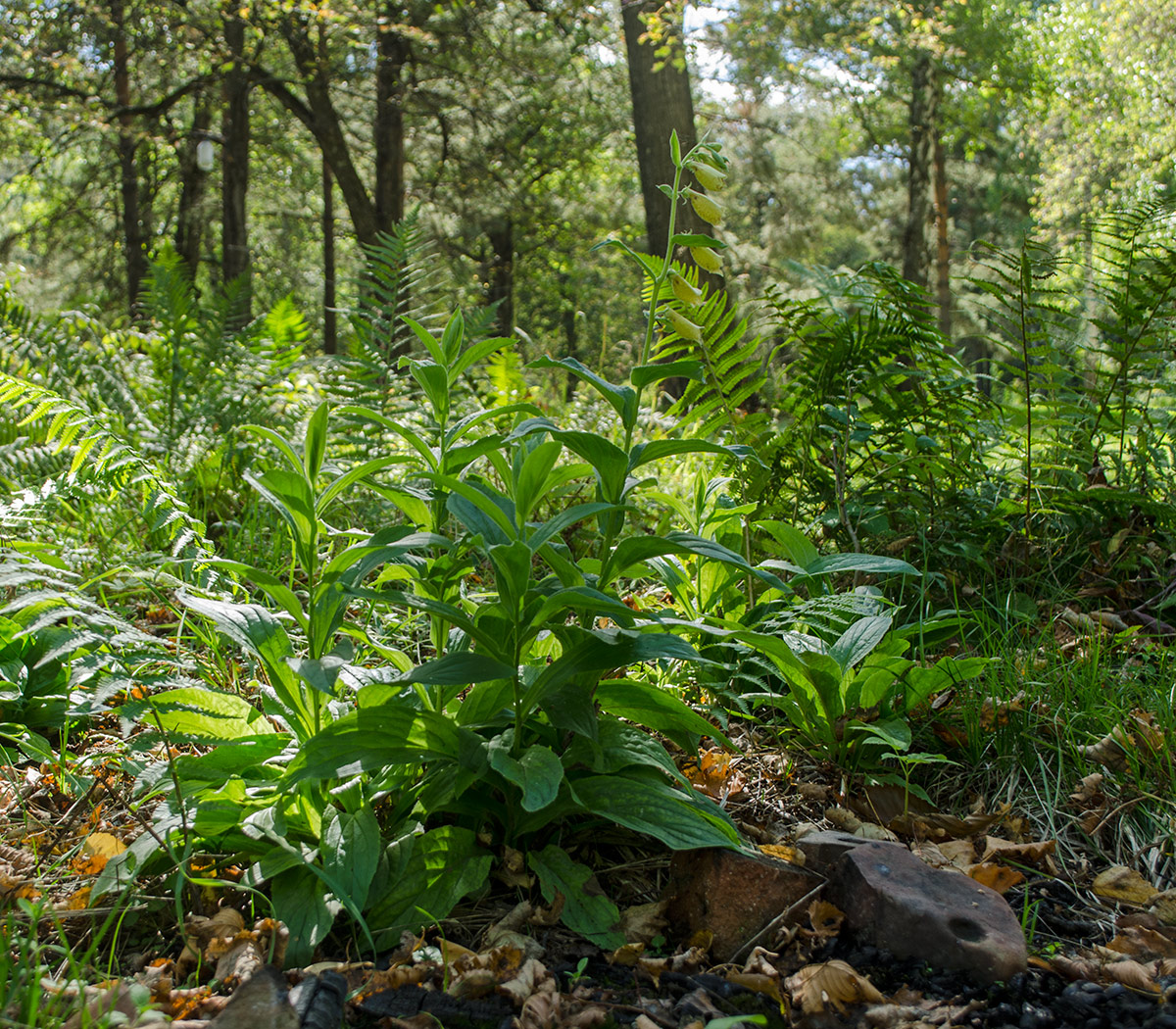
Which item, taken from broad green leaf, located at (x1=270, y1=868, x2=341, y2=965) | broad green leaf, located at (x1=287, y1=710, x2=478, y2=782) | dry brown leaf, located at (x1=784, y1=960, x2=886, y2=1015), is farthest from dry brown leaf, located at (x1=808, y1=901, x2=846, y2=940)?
broad green leaf, located at (x1=270, y1=868, x2=341, y2=965)

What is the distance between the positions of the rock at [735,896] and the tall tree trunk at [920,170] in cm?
1326

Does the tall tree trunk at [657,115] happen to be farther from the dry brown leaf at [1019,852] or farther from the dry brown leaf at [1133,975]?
the dry brown leaf at [1133,975]

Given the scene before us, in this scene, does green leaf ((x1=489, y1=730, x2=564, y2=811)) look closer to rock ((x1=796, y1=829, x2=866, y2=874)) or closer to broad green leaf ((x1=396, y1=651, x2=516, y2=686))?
broad green leaf ((x1=396, y1=651, x2=516, y2=686))

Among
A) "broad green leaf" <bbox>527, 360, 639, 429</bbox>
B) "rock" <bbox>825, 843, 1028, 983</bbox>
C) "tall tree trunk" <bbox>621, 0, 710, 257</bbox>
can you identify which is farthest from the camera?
"tall tree trunk" <bbox>621, 0, 710, 257</bbox>

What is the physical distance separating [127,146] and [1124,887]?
15183 millimetres

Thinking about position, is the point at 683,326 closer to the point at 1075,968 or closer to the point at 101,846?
the point at 1075,968

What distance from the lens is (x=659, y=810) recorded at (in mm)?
1587

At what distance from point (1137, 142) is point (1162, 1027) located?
55.6ft

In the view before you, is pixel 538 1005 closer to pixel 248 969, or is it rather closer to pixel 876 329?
pixel 248 969

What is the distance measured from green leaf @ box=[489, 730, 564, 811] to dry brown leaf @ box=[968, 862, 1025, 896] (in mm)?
922

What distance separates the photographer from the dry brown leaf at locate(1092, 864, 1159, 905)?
5.52ft

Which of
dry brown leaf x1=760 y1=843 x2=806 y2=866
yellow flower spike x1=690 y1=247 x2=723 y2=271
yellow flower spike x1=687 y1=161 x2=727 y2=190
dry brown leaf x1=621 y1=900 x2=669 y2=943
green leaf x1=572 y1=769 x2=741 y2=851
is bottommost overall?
dry brown leaf x1=621 y1=900 x2=669 y2=943

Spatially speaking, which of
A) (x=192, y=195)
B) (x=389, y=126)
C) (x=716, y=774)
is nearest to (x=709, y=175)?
(x=716, y=774)

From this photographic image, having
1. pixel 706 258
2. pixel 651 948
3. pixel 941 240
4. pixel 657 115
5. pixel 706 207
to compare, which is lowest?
pixel 651 948
